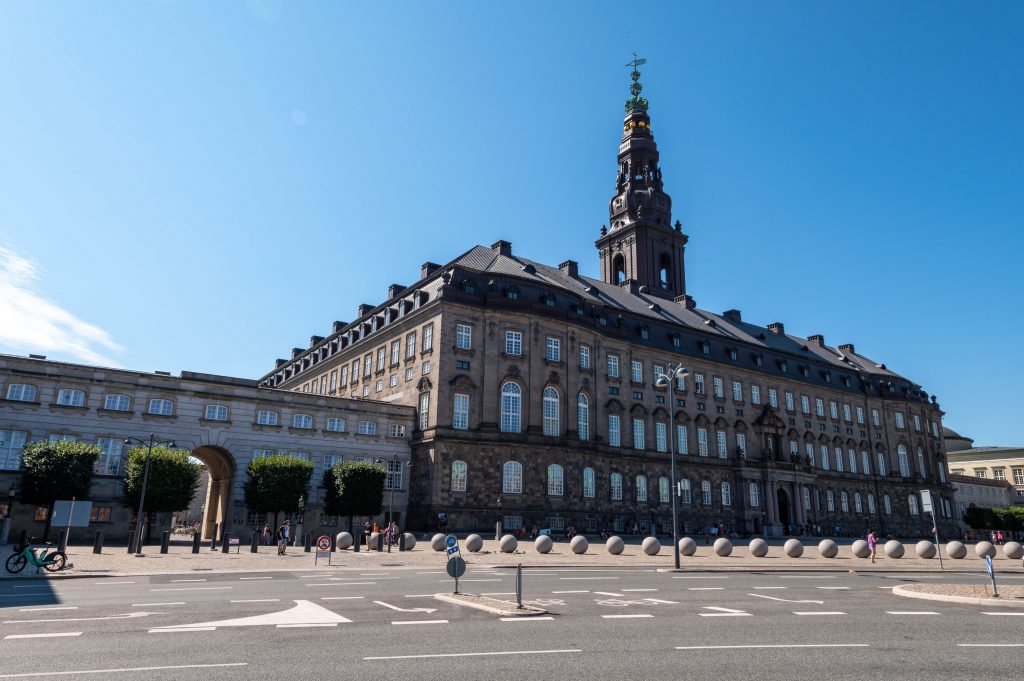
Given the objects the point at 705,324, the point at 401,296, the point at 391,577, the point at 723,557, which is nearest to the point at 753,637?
the point at 391,577

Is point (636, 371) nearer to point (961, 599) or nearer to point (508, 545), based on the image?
point (508, 545)

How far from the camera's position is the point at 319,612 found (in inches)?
587

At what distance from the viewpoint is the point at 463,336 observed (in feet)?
188

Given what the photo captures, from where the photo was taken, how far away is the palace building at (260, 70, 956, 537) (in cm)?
5603

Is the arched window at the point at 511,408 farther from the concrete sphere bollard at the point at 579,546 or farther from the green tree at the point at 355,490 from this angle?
the concrete sphere bollard at the point at 579,546

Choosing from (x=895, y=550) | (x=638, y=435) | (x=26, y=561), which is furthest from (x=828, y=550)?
(x=26, y=561)

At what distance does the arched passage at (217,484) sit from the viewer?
5044 cm

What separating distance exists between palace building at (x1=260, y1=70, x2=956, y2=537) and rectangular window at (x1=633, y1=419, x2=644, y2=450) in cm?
19

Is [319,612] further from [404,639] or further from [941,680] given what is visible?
[941,680]

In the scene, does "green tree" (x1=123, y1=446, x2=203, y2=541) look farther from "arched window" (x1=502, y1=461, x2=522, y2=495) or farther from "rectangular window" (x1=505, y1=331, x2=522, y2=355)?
"rectangular window" (x1=505, y1=331, x2=522, y2=355)

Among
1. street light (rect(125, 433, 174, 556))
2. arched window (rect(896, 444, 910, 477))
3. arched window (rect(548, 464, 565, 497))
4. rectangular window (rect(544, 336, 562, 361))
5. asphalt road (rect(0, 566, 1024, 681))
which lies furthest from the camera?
arched window (rect(896, 444, 910, 477))

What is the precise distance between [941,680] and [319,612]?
37.5ft

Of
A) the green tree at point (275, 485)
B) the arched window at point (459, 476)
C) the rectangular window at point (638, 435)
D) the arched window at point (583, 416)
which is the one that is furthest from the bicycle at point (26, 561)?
the rectangular window at point (638, 435)

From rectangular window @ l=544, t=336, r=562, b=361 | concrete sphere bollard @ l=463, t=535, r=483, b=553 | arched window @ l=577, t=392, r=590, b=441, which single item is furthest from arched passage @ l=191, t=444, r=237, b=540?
arched window @ l=577, t=392, r=590, b=441
